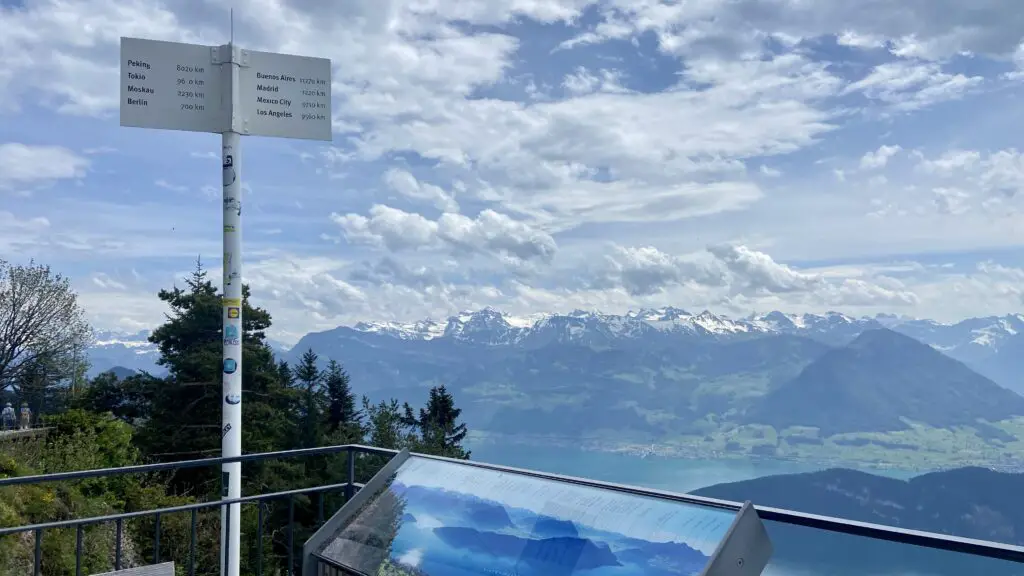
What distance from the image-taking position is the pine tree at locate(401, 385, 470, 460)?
142 ft

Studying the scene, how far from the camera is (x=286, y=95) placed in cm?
600

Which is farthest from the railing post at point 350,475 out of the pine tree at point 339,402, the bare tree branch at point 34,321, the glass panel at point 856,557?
the pine tree at point 339,402

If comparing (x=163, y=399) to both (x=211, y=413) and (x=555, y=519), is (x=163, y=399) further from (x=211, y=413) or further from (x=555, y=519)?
(x=555, y=519)

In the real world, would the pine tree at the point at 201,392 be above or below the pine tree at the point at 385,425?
above

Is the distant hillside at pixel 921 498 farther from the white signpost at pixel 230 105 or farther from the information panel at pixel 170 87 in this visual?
the information panel at pixel 170 87

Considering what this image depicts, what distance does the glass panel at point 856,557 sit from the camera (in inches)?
80.6

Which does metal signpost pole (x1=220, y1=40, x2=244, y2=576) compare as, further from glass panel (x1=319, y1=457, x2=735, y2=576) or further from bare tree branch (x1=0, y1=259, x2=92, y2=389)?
bare tree branch (x1=0, y1=259, x2=92, y2=389)

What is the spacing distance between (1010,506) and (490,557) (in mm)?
102466

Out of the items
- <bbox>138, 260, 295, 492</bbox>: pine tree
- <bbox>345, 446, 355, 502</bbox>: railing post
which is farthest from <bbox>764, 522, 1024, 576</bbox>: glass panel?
<bbox>138, 260, 295, 492</bbox>: pine tree

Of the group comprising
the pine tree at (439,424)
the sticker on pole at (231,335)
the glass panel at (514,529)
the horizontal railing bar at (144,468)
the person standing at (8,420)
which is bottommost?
the pine tree at (439,424)

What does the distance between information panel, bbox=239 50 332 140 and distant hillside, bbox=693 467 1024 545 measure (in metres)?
69.9

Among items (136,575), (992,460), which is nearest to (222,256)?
(136,575)

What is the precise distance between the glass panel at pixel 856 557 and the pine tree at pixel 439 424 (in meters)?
39.2

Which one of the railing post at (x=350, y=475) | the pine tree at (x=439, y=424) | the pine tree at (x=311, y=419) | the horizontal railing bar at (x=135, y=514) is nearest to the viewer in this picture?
the horizontal railing bar at (x=135, y=514)
